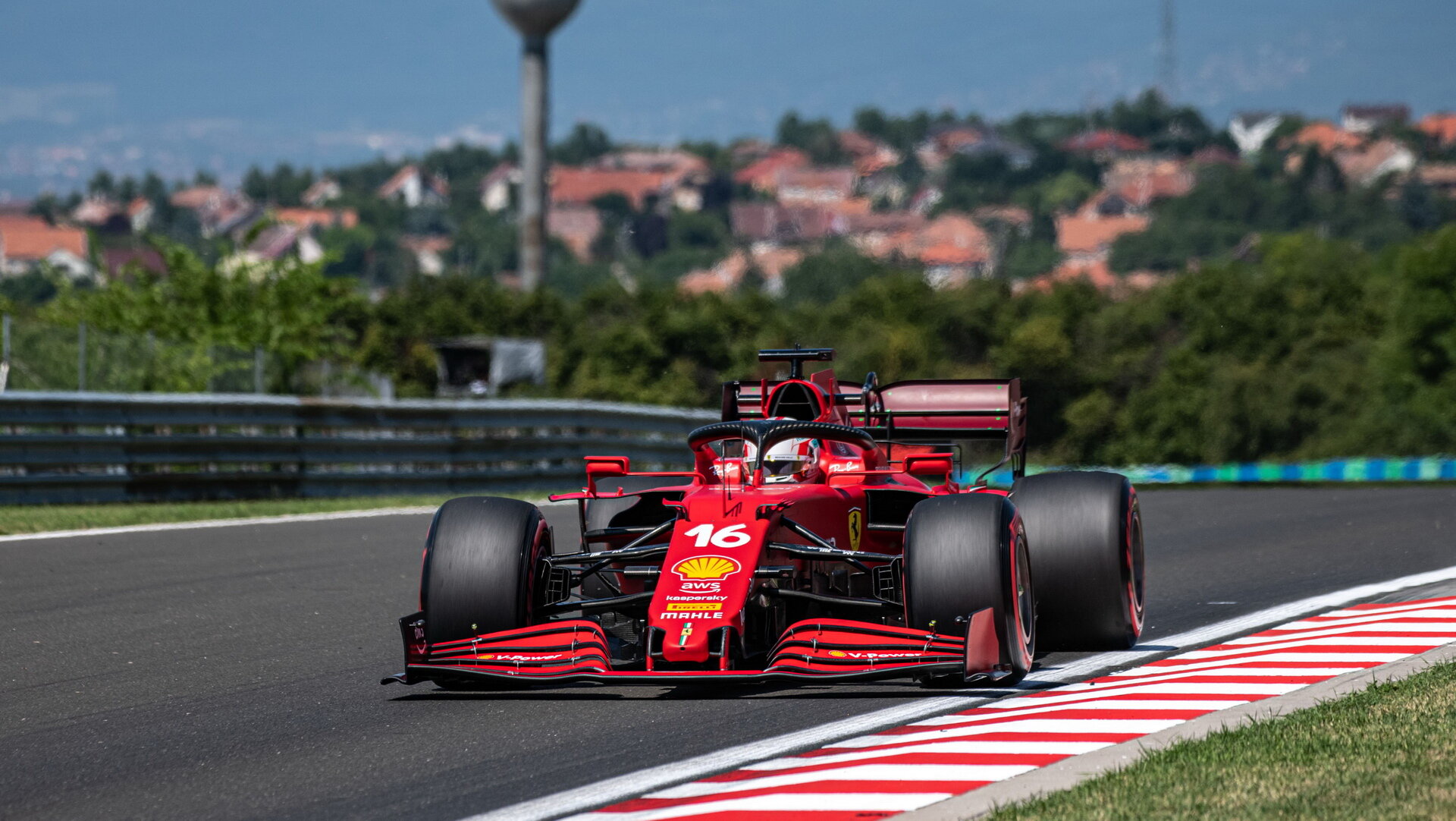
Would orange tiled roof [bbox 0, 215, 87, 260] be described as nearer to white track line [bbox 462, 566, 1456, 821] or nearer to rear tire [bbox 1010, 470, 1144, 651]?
white track line [bbox 462, 566, 1456, 821]

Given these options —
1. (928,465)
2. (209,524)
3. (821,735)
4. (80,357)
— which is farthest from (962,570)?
(80,357)

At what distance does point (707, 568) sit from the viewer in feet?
25.4

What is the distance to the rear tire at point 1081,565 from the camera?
8.94 metres

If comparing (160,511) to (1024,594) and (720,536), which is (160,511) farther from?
(1024,594)

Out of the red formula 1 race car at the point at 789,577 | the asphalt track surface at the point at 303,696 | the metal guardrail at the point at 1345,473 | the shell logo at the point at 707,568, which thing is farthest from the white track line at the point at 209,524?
the metal guardrail at the point at 1345,473

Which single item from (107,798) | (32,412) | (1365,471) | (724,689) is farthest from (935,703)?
(1365,471)

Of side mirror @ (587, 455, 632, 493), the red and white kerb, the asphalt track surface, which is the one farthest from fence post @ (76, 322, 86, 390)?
the red and white kerb

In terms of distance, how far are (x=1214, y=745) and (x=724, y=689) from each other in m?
2.34

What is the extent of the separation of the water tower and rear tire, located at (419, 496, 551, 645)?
4086 inches

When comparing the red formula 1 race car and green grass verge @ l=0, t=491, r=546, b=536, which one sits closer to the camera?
the red formula 1 race car

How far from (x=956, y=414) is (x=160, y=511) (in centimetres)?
808

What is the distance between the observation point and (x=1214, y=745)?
6.31 m

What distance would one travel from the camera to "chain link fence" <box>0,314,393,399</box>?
59.0ft

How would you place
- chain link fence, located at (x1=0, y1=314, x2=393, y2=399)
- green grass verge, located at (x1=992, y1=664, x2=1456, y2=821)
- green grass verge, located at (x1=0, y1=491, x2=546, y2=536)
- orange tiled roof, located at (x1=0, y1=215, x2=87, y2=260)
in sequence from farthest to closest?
orange tiled roof, located at (x1=0, y1=215, x2=87, y2=260)
chain link fence, located at (x1=0, y1=314, x2=393, y2=399)
green grass verge, located at (x1=0, y1=491, x2=546, y2=536)
green grass verge, located at (x1=992, y1=664, x2=1456, y2=821)
